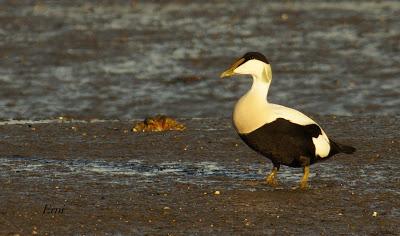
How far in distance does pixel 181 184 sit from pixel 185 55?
10.7 m

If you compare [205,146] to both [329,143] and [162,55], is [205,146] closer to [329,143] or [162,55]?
[329,143]

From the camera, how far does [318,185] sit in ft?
33.9

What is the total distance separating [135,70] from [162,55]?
1539 mm

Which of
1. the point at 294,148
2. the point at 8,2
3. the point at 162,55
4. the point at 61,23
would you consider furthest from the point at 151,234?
the point at 8,2

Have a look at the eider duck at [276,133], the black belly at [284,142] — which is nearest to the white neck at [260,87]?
the eider duck at [276,133]

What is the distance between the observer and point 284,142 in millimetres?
10148

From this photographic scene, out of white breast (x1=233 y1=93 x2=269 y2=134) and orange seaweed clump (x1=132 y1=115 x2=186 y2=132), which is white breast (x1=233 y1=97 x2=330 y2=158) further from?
orange seaweed clump (x1=132 y1=115 x2=186 y2=132)

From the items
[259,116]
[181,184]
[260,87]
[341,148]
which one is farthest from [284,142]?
[181,184]

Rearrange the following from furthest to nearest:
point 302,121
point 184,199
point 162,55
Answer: point 162,55 < point 302,121 < point 184,199

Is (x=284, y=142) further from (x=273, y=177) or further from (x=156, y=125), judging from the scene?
(x=156, y=125)

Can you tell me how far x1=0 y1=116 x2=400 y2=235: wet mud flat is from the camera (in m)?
8.59

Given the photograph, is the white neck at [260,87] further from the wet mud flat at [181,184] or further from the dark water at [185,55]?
the dark water at [185,55]

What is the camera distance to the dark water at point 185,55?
16719mm

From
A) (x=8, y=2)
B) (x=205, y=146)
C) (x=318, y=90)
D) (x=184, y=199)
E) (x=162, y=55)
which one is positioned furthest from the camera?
(x=8, y=2)
